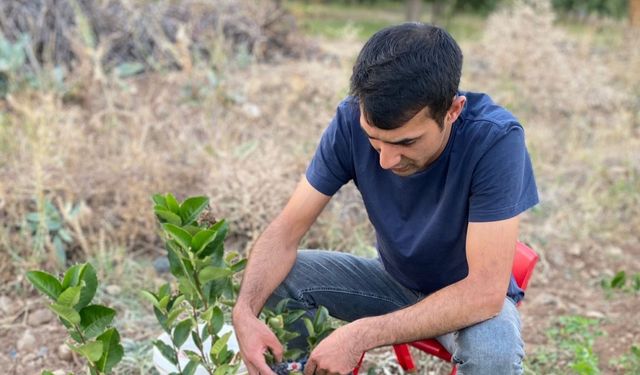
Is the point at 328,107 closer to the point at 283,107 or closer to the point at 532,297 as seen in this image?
the point at 283,107

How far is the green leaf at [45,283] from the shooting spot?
1574 millimetres

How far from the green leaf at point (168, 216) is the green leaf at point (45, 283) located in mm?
263

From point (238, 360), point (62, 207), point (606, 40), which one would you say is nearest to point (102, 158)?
point (62, 207)

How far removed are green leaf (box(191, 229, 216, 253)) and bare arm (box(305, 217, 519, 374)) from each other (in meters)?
0.42

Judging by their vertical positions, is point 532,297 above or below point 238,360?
below

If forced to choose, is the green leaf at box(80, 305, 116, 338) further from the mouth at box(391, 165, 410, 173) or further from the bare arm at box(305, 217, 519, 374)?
the mouth at box(391, 165, 410, 173)

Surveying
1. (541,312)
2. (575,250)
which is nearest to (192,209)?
(541,312)

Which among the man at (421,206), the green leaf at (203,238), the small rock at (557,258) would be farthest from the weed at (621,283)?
the green leaf at (203,238)

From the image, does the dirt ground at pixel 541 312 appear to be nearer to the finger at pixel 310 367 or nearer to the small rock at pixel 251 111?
the finger at pixel 310 367

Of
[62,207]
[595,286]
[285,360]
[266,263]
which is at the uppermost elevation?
[266,263]

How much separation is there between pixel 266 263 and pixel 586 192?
2785 millimetres

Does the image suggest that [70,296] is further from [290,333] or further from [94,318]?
[290,333]

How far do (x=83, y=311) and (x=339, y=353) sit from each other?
2.00 ft

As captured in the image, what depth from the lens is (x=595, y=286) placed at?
3525mm
